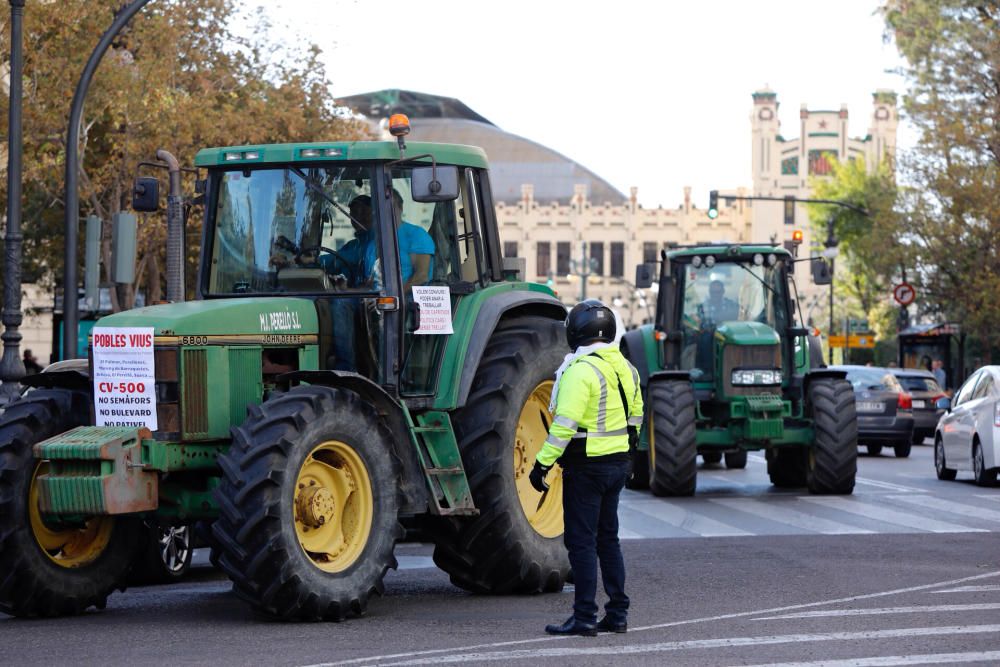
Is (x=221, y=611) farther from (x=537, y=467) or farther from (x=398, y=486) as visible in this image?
(x=537, y=467)

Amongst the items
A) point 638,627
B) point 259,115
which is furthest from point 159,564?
point 259,115

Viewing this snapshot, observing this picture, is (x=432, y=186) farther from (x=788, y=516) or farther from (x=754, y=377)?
(x=754, y=377)

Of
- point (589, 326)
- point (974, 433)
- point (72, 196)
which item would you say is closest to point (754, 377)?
point (974, 433)

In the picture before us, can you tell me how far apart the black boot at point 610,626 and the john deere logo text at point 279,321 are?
2.53 meters

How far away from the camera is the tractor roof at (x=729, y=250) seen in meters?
22.2

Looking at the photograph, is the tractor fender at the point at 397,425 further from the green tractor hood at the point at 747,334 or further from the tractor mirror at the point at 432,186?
the green tractor hood at the point at 747,334

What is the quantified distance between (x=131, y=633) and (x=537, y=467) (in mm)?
2281

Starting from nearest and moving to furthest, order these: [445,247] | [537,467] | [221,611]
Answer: [537,467] → [221,611] → [445,247]

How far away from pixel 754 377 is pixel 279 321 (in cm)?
1148

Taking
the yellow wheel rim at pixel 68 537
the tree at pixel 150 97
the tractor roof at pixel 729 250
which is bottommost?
the yellow wheel rim at pixel 68 537

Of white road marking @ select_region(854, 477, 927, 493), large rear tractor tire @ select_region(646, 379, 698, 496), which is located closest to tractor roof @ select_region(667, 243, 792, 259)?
large rear tractor tire @ select_region(646, 379, 698, 496)

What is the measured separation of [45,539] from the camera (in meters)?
10.3

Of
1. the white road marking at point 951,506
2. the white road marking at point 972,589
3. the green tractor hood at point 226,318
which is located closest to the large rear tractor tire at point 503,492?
the green tractor hood at point 226,318

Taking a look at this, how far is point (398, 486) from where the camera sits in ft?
34.3
